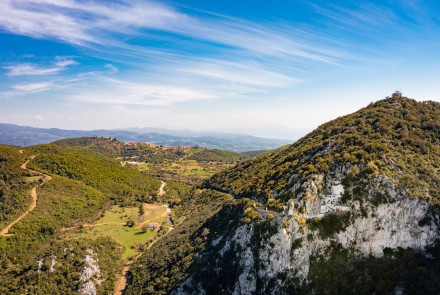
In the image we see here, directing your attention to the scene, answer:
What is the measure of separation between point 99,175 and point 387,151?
12652 centimetres

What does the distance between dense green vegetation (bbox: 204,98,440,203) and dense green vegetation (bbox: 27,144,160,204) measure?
262ft

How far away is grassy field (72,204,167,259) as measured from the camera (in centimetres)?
8819

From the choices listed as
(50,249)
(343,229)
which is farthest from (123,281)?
(343,229)

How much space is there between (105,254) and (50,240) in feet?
62.4

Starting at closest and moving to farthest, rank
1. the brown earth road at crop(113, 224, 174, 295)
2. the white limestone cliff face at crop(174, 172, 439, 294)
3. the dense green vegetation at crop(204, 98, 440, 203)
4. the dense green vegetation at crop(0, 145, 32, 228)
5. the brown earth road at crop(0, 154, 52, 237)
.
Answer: the white limestone cliff face at crop(174, 172, 439, 294) < the dense green vegetation at crop(204, 98, 440, 203) < the brown earth road at crop(113, 224, 174, 295) < the brown earth road at crop(0, 154, 52, 237) < the dense green vegetation at crop(0, 145, 32, 228)

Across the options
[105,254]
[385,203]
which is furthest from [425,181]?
[105,254]

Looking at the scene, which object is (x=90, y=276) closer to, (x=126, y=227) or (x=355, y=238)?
(x=126, y=227)

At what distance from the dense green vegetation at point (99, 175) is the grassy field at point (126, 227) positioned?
40.9 ft

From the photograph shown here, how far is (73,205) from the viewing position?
104438 millimetres

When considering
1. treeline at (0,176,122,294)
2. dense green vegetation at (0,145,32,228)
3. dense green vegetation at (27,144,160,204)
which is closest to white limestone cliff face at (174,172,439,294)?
treeline at (0,176,122,294)

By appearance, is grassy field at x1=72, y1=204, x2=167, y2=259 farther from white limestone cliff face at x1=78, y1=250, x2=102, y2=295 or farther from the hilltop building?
the hilltop building

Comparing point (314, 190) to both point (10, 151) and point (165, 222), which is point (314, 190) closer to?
point (165, 222)

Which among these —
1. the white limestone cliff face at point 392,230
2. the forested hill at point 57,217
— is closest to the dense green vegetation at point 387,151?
the white limestone cliff face at point 392,230

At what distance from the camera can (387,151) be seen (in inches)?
2019
